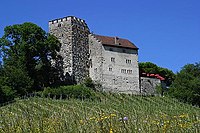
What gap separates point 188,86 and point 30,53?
2095 centimetres

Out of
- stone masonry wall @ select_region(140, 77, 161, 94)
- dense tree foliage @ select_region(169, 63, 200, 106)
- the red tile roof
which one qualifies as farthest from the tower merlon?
dense tree foliage @ select_region(169, 63, 200, 106)

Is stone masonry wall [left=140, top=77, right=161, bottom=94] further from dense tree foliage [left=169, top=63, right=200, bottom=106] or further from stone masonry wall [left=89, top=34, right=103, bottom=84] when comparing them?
stone masonry wall [left=89, top=34, right=103, bottom=84]

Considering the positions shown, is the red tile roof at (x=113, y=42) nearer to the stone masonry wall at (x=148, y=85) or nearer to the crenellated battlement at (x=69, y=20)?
the crenellated battlement at (x=69, y=20)

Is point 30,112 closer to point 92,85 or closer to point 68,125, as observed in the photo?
point 68,125

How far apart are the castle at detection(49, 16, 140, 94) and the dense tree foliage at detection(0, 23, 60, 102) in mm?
2398

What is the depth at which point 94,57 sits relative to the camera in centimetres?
5791

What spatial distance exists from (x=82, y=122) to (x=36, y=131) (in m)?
0.60

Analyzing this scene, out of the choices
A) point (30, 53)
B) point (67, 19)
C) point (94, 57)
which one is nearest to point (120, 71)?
point (94, 57)

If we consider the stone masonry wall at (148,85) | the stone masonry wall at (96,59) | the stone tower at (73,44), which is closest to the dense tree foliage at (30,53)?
the stone tower at (73,44)

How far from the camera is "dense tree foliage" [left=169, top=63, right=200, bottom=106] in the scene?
5350 centimetres

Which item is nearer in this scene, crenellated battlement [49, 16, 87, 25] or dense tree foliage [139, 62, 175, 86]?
crenellated battlement [49, 16, 87, 25]

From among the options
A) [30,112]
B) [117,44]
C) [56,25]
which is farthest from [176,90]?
[30,112]

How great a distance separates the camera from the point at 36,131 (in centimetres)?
528

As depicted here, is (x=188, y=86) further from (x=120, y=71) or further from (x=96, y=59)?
(x=96, y=59)
